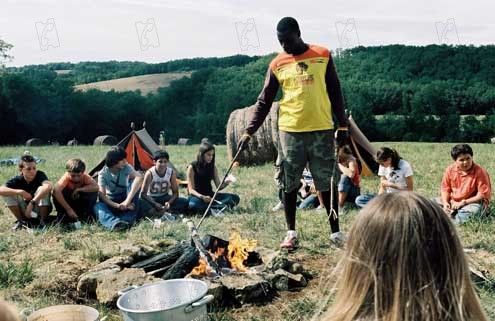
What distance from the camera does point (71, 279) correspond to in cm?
480

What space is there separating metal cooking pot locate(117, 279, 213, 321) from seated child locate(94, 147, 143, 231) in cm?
364

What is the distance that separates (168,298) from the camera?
344 cm

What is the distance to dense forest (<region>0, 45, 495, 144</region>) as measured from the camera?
32.4 meters

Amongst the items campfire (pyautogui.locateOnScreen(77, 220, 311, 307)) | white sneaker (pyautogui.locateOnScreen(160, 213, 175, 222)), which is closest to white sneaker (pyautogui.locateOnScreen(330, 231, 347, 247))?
campfire (pyautogui.locateOnScreen(77, 220, 311, 307))

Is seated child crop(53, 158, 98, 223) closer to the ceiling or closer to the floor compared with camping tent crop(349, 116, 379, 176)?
closer to the ceiling

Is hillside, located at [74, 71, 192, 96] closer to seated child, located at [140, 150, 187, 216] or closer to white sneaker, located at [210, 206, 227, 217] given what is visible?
seated child, located at [140, 150, 187, 216]

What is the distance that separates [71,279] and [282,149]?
2200 mm

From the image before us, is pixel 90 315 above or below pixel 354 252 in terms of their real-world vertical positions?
below

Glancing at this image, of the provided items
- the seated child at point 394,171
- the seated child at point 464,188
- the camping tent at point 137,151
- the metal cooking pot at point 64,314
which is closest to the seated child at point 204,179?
the seated child at point 394,171

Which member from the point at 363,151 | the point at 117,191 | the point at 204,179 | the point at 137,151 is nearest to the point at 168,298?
the point at 117,191

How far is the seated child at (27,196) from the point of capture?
23.3 feet

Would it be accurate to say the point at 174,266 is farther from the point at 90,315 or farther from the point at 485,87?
the point at 485,87

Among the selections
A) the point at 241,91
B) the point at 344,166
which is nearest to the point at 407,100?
the point at 241,91

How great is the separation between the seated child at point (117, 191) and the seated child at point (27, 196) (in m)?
0.65
